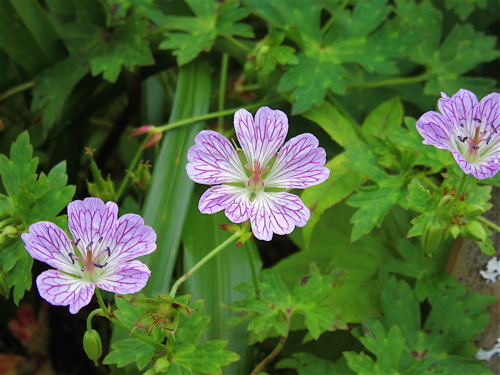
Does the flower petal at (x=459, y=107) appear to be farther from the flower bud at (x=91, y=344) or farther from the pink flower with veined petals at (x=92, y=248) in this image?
the flower bud at (x=91, y=344)

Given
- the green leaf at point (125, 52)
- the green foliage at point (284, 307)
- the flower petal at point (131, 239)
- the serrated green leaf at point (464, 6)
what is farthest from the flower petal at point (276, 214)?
the serrated green leaf at point (464, 6)

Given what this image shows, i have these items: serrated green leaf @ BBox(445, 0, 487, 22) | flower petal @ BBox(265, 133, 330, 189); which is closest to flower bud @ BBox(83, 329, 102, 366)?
flower petal @ BBox(265, 133, 330, 189)

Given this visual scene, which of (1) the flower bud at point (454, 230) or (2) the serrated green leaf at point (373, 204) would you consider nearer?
(1) the flower bud at point (454, 230)

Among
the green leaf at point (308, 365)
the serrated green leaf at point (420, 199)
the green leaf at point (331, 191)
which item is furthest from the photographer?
the green leaf at point (331, 191)

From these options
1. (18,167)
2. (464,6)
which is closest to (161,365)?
(18,167)

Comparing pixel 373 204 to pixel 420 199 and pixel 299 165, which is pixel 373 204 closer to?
pixel 420 199
